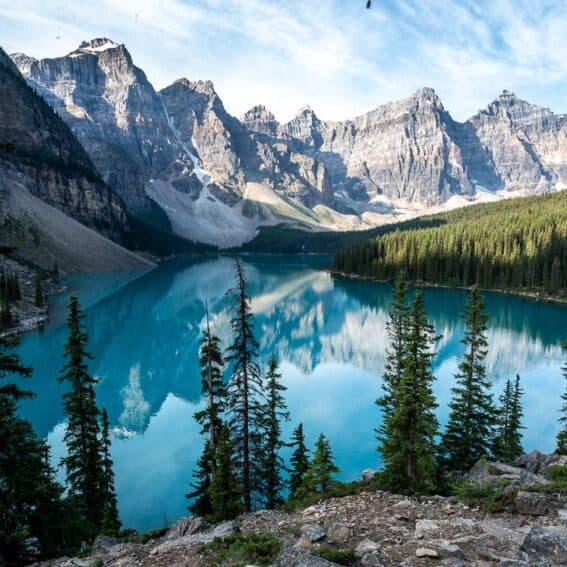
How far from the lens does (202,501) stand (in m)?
19.0

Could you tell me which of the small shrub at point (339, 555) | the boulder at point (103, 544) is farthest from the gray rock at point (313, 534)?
the boulder at point (103, 544)

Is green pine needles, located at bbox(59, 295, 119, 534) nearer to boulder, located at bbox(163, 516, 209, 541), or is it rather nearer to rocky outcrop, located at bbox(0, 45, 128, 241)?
boulder, located at bbox(163, 516, 209, 541)

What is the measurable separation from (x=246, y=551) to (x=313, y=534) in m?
1.61

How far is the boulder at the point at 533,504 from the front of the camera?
972cm

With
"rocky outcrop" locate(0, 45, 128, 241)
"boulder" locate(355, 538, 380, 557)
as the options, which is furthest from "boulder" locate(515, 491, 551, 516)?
"rocky outcrop" locate(0, 45, 128, 241)

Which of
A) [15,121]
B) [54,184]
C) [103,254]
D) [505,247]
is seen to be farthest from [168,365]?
[15,121]

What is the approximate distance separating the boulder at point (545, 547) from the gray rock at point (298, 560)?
133 inches

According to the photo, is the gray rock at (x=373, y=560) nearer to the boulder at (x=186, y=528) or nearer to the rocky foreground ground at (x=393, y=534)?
the rocky foreground ground at (x=393, y=534)

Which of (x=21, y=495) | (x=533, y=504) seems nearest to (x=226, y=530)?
(x=21, y=495)

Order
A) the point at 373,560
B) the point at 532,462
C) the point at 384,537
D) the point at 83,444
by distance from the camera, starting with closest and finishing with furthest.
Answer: the point at 373,560 → the point at 384,537 → the point at 532,462 → the point at 83,444

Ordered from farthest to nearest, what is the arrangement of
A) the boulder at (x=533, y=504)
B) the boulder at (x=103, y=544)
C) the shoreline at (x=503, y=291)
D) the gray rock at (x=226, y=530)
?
the shoreline at (x=503, y=291)
the boulder at (x=103, y=544)
the gray rock at (x=226, y=530)
the boulder at (x=533, y=504)

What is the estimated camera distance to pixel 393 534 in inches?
372

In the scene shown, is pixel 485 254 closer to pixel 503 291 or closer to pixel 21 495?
pixel 503 291

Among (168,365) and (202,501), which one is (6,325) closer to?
(168,365)
